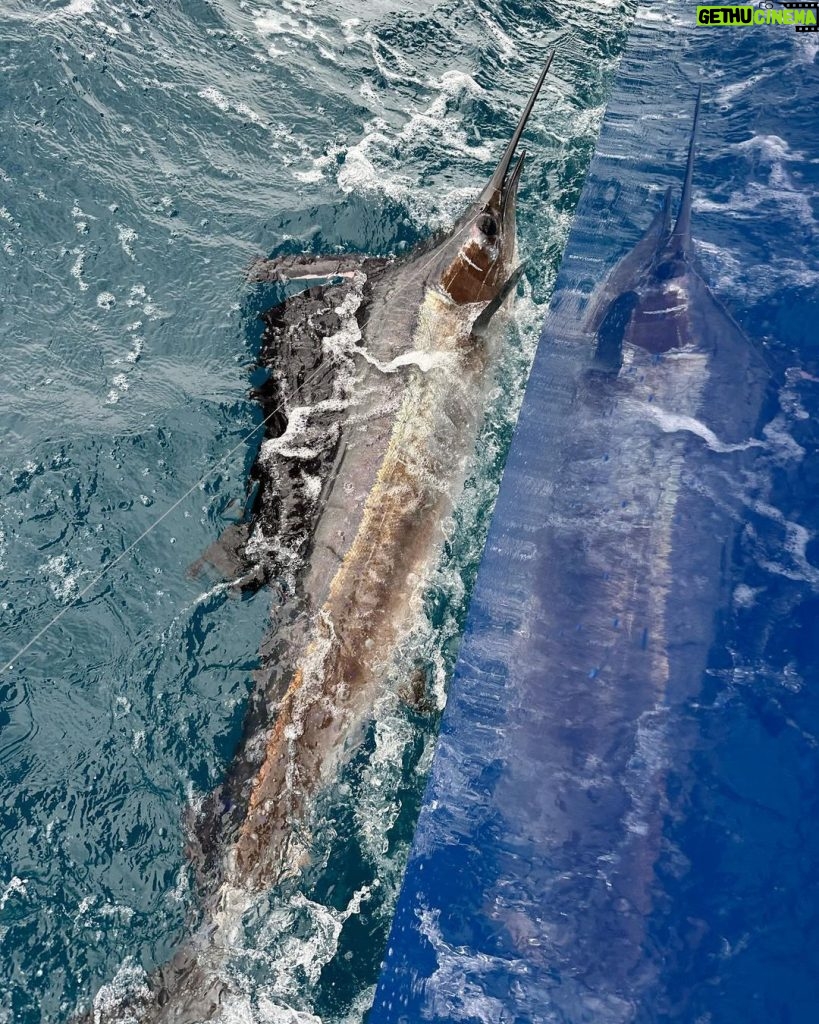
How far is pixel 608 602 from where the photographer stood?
6453 mm

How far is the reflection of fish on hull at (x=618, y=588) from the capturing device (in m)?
5.46

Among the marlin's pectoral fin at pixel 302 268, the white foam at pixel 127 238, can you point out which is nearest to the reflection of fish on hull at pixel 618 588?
the marlin's pectoral fin at pixel 302 268

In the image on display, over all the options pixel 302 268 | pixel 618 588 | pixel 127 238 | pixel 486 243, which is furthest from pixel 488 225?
pixel 618 588

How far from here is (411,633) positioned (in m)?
6.44

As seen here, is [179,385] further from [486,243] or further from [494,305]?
[486,243]

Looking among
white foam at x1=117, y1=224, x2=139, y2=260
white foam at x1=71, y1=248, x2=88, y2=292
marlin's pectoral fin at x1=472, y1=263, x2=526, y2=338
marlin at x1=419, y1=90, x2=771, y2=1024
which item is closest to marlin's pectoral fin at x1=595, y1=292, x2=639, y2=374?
marlin at x1=419, y1=90, x2=771, y2=1024

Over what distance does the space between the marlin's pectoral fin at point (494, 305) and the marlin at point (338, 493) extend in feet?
0.09

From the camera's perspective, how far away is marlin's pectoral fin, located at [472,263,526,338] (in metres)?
7.70

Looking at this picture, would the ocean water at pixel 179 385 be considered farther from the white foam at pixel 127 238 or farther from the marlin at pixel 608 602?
the marlin at pixel 608 602

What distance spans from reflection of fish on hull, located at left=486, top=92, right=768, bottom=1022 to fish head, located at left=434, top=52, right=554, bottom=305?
0.73m

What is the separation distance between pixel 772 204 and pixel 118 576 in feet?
23.1

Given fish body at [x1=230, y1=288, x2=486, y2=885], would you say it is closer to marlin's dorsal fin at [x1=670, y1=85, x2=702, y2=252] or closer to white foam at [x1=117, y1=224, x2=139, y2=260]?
marlin's dorsal fin at [x1=670, y1=85, x2=702, y2=252]

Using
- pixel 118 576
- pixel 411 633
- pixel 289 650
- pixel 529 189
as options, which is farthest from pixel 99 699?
pixel 529 189

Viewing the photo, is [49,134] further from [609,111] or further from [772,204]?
[772,204]
